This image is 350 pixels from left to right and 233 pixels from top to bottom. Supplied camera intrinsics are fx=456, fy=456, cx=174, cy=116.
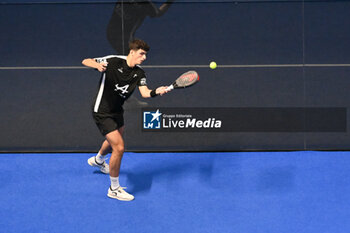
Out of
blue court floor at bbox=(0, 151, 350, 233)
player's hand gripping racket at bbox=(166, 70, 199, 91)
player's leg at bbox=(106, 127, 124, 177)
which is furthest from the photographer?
player's leg at bbox=(106, 127, 124, 177)

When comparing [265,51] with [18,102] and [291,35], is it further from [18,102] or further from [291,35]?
[18,102]

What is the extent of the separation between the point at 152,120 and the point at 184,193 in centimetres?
179

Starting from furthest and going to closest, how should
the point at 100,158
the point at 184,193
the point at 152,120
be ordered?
the point at 152,120
the point at 100,158
the point at 184,193

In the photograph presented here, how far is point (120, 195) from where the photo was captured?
4926 mm

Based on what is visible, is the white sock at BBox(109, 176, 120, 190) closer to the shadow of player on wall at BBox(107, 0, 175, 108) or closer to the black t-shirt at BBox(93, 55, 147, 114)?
the black t-shirt at BBox(93, 55, 147, 114)

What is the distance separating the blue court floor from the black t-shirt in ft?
3.22

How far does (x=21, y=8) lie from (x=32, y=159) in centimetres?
214

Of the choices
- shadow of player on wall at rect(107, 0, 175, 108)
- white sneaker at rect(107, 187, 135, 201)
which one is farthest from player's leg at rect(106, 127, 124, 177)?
shadow of player on wall at rect(107, 0, 175, 108)

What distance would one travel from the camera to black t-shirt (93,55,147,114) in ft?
16.2

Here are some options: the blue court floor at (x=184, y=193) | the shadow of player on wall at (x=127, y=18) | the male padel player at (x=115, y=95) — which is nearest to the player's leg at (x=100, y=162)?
the blue court floor at (x=184, y=193)

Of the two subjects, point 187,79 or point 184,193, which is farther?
point 184,193

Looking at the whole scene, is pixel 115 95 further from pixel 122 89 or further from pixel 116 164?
pixel 116 164

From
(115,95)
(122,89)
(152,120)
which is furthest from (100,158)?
(152,120)

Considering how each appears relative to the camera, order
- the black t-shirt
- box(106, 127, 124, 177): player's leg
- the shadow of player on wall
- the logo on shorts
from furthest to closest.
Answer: the logo on shorts < the shadow of player on wall < the black t-shirt < box(106, 127, 124, 177): player's leg
